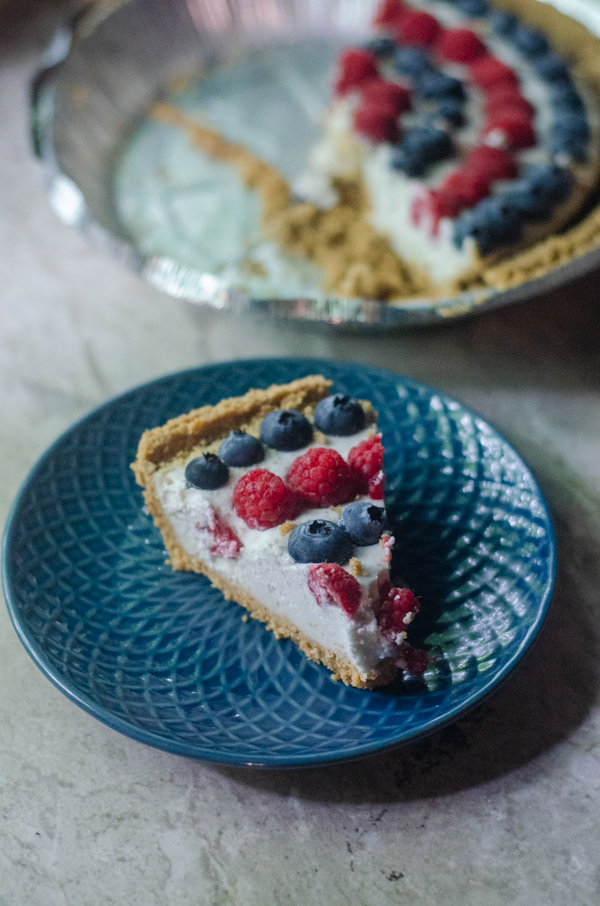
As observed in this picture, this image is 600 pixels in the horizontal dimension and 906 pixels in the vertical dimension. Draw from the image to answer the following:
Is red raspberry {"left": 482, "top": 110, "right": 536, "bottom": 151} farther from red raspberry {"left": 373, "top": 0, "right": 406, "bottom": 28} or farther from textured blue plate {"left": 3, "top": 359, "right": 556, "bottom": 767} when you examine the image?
textured blue plate {"left": 3, "top": 359, "right": 556, "bottom": 767}

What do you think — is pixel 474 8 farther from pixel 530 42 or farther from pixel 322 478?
pixel 322 478

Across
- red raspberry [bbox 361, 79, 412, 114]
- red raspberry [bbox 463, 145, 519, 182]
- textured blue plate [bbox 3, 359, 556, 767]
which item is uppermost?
red raspberry [bbox 361, 79, 412, 114]

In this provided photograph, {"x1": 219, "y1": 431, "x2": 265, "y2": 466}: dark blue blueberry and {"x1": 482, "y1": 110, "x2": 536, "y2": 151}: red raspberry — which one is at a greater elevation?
{"x1": 482, "y1": 110, "x2": 536, "y2": 151}: red raspberry

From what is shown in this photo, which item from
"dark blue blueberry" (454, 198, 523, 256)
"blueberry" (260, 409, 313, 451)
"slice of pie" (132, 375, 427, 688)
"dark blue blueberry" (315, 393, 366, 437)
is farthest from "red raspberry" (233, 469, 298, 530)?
"dark blue blueberry" (454, 198, 523, 256)

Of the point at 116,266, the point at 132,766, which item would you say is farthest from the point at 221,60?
the point at 132,766

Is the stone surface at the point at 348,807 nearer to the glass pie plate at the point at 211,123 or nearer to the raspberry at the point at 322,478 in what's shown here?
the raspberry at the point at 322,478

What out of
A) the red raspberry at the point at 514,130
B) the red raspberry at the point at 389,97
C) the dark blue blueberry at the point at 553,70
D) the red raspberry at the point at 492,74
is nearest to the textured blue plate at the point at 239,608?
the red raspberry at the point at 514,130
